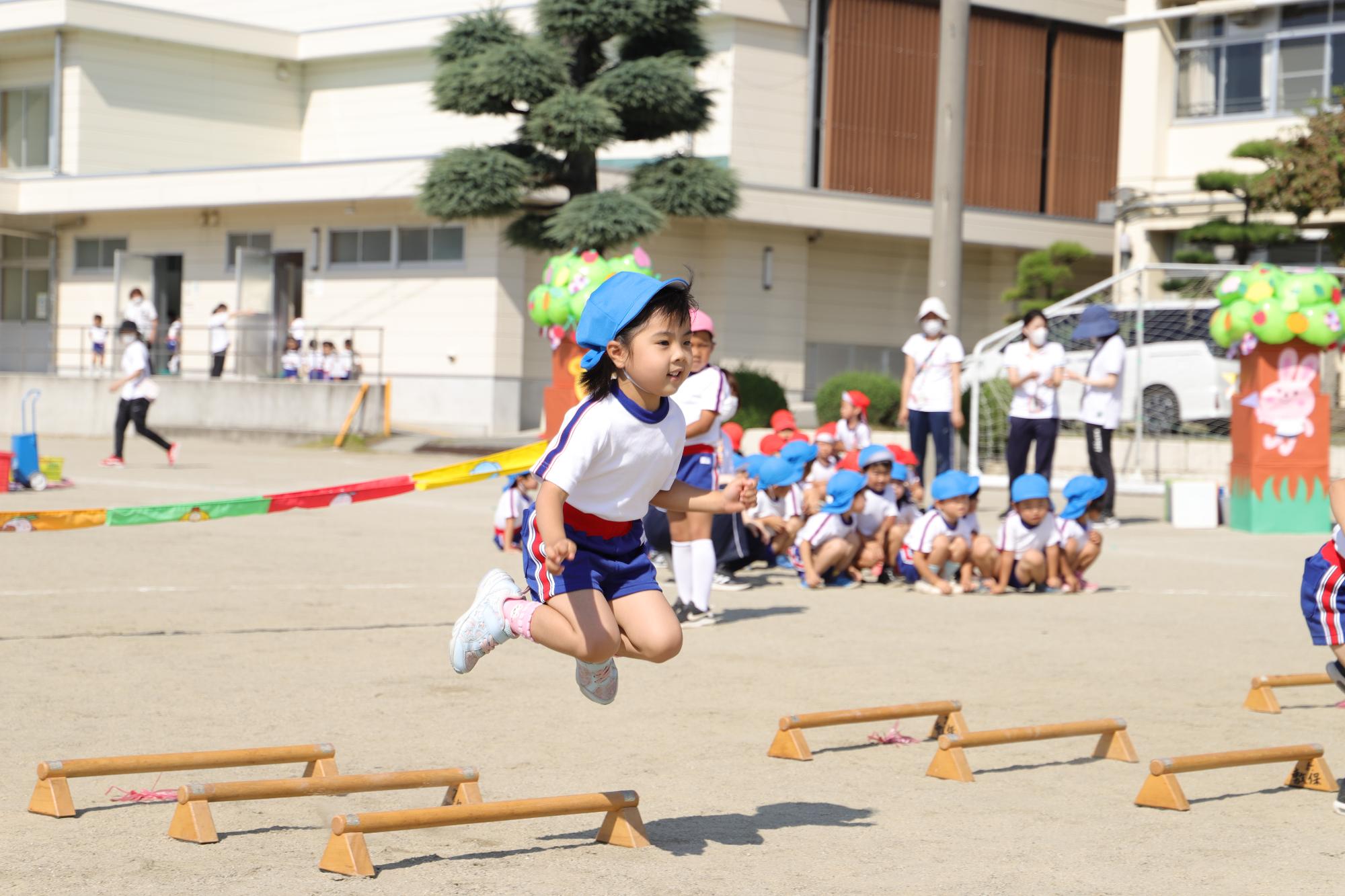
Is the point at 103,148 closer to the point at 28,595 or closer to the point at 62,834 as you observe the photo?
the point at 28,595

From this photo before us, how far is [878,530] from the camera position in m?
11.9

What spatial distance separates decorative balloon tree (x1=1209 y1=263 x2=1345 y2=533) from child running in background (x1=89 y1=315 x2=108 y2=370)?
24.0 metres

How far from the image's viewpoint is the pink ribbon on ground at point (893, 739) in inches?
271

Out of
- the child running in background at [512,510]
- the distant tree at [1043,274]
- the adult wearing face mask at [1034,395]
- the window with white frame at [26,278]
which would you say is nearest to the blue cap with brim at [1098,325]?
the adult wearing face mask at [1034,395]

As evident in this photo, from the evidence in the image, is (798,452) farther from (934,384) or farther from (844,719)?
(844,719)

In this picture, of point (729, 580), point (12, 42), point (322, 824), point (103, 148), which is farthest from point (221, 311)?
point (322, 824)

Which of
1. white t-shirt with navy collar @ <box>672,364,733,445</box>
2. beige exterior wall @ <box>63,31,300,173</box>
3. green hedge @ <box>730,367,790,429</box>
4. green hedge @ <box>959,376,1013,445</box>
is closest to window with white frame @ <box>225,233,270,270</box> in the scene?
beige exterior wall @ <box>63,31,300,173</box>

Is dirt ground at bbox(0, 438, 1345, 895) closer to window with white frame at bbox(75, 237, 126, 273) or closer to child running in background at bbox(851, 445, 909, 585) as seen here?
child running in background at bbox(851, 445, 909, 585)

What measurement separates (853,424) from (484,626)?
894 centimetres

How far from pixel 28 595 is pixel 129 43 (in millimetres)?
30953

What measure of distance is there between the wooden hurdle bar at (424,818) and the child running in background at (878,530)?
22.8 ft

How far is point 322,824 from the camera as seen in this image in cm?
535

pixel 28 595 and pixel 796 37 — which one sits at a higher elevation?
pixel 796 37

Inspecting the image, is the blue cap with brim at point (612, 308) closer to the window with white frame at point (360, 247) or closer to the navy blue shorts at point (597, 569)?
the navy blue shorts at point (597, 569)
